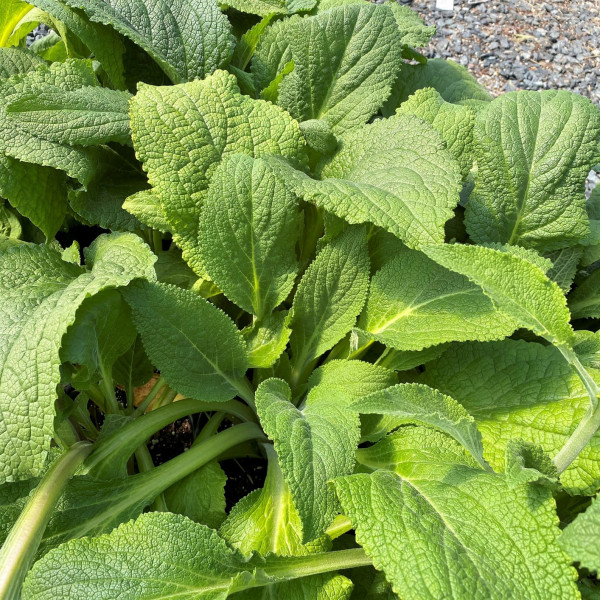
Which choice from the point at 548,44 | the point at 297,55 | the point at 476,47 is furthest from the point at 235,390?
the point at 548,44

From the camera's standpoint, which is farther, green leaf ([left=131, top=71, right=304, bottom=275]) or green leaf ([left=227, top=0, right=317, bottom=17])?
green leaf ([left=227, top=0, right=317, bottom=17])

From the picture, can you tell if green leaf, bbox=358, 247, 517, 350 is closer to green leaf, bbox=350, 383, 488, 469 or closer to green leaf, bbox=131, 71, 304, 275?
green leaf, bbox=350, 383, 488, 469

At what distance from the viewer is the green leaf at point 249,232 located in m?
1.13

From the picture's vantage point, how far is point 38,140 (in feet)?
3.84

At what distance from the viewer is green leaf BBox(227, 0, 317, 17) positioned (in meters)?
1.55

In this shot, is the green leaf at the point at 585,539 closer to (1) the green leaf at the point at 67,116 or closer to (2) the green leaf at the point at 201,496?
(2) the green leaf at the point at 201,496

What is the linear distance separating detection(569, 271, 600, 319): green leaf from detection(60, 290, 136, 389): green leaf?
949 millimetres

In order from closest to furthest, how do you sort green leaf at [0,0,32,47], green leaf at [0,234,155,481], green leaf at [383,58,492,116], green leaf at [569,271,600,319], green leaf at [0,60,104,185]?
green leaf at [0,234,155,481] < green leaf at [0,60,104,185] < green leaf at [569,271,600,319] < green leaf at [0,0,32,47] < green leaf at [383,58,492,116]

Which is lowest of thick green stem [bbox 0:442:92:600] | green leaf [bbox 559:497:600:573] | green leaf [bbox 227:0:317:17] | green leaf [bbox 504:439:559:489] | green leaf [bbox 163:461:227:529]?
green leaf [bbox 163:461:227:529]

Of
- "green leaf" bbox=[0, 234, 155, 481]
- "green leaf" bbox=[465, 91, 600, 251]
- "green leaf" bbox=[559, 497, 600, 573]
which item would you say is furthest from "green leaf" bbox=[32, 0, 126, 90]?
"green leaf" bbox=[559, 497, 600, 573]

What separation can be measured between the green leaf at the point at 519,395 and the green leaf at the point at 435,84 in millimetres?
703

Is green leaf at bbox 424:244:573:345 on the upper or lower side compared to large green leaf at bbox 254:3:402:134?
lower

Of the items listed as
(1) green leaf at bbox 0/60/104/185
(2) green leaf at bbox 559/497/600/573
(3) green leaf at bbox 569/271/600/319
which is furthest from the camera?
(3) green leaf at bbox 569/271/600/319

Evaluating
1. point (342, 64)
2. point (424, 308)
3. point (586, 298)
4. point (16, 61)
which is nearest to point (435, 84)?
point (342, 64)
